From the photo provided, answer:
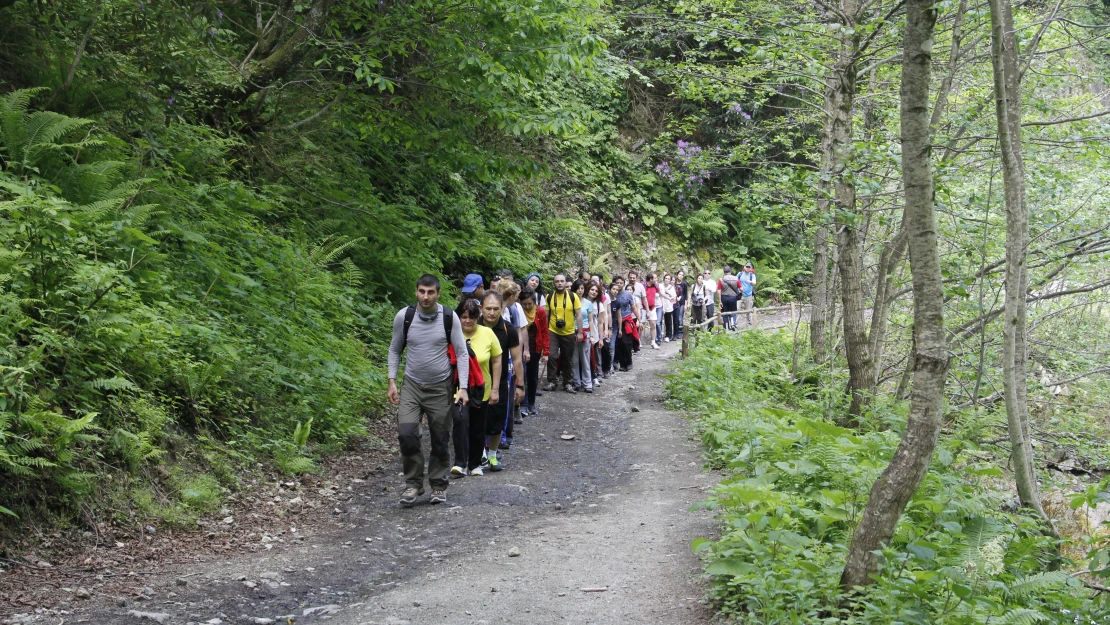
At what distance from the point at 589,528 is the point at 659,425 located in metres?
5.39

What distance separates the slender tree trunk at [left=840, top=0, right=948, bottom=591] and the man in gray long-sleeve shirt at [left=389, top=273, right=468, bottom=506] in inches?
178

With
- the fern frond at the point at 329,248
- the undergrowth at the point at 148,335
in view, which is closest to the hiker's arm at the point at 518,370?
the undergrowth at the point at 148,335

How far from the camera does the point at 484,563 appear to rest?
20.9ft

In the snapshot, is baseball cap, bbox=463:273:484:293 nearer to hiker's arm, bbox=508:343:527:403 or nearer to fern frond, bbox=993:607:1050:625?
hiker's arm, bbox=508:343:527:403

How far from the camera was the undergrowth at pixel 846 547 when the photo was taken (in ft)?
15.0

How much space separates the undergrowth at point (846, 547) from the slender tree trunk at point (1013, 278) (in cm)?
27

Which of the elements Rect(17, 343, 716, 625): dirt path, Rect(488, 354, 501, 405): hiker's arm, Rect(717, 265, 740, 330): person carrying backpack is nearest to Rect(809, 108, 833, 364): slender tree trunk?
Rect(17, 343, 716, 625): dirt path

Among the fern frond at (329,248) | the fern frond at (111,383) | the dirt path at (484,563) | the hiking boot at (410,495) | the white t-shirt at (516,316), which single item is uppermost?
the fern frond at (329,248)

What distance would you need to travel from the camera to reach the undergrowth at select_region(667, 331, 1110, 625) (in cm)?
456

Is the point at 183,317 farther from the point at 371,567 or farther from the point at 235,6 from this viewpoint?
the point at 235,6

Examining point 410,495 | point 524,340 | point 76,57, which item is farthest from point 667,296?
point 76,57

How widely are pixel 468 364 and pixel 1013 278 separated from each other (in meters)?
4.98

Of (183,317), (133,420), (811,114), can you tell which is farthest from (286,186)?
(811,114)

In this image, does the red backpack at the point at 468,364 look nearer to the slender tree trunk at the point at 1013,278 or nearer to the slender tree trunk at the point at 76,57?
the slender tree trunk at the point at 76,57
